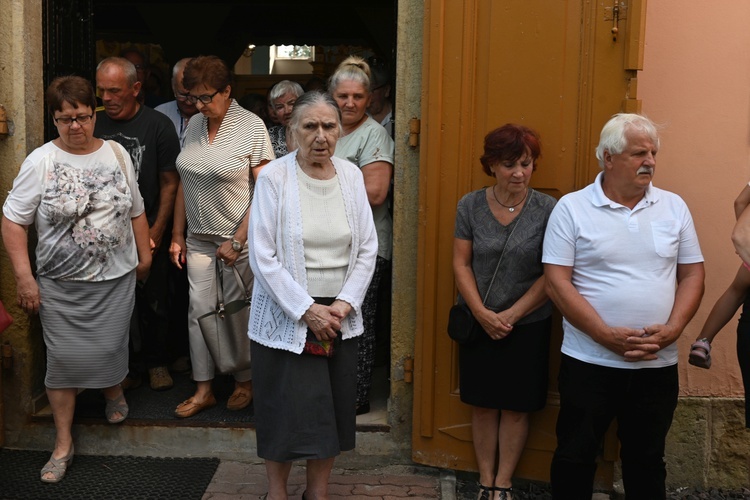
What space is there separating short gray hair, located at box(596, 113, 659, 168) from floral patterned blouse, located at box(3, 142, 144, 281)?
2311 millimetres

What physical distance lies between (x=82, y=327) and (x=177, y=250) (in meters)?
0.72

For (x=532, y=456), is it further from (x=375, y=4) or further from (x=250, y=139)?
(x=375, y=4)

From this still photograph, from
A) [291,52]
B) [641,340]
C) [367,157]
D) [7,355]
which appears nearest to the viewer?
[641,340]

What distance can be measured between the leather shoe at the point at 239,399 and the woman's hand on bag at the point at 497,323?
1.61 m

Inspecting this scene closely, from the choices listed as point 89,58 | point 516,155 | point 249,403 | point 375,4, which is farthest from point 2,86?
point 375,4

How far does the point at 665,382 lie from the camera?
12.4 feet

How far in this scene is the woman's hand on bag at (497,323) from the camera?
4062 mm

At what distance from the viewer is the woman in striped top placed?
4664mm

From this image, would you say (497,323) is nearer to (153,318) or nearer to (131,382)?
(153,318)

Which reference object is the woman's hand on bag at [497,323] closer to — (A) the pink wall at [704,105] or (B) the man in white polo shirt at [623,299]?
(B) the man in white polo shirt at [623,299]

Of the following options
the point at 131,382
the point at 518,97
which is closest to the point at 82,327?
the point at 131,382

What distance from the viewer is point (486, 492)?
4332 millimetres

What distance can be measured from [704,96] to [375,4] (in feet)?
18.2

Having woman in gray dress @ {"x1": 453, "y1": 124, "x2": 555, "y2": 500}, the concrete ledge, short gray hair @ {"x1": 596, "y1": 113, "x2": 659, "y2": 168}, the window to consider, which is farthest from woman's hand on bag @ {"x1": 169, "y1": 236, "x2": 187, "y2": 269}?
the window
